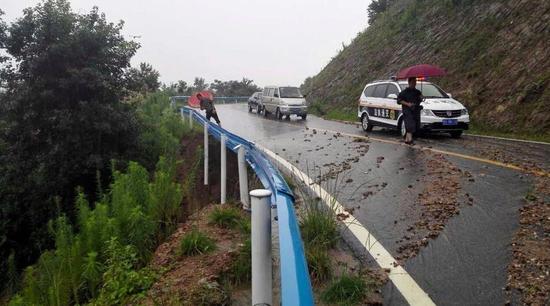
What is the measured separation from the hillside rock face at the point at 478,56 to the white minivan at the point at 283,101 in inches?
106

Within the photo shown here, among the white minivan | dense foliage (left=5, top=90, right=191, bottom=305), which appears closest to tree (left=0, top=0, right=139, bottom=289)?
dense foliage (left=5, top=90, right=191, bottom=305)

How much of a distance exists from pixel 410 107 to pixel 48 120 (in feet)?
33.3

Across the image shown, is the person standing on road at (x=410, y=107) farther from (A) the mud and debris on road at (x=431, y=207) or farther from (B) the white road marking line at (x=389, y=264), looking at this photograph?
(B) the white road marking line at (x=389, y=264)

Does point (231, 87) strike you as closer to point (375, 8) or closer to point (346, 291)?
point (375, 8)

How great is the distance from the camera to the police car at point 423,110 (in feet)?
44.5

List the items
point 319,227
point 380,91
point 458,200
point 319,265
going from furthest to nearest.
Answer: point 380,91 < point 458,200 < point 319,227 < point 319,265

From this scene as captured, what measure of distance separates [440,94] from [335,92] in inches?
643

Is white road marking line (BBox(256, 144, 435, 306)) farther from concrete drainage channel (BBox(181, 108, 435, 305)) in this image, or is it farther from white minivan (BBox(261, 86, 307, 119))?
white minivan (BBox(261, 86, 307, 119))

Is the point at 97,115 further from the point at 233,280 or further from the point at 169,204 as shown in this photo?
the point at 233,280

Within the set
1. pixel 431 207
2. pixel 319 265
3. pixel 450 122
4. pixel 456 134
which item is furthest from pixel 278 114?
pixel 319 265

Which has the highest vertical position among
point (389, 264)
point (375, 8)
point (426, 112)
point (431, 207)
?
point (375, 8)

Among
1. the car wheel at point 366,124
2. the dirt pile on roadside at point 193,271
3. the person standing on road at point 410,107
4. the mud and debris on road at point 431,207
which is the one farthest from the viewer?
the car wheel at point 366,124

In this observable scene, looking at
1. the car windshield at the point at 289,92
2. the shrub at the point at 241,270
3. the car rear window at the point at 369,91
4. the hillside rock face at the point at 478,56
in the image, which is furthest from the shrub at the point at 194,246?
the car windshield at the point at 289,92

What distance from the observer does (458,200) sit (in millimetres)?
6387
